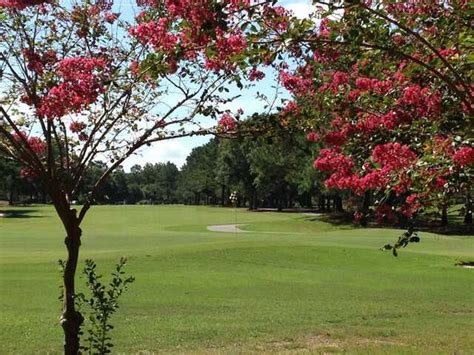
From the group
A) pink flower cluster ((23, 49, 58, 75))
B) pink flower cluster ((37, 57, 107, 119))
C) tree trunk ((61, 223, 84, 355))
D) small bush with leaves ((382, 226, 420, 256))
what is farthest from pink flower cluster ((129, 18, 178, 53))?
small bush with leaves ((382, 226, 420, 256))

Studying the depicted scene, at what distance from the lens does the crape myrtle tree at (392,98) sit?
3.59 metres

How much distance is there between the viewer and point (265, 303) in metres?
12.5

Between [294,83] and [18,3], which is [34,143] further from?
[294,83]

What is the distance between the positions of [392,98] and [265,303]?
8.13 m

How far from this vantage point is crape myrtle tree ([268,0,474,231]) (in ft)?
11.8

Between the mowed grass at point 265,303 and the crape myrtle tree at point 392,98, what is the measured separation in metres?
3.86

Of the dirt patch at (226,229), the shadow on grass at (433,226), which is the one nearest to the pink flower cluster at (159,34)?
the shadow on grass at (433,226)

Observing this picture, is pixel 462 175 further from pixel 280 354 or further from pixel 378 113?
pixel 280 354

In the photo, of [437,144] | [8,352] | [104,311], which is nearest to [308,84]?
[437,144]

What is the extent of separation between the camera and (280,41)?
341 cm

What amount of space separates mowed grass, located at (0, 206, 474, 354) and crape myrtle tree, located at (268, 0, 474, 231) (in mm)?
3865

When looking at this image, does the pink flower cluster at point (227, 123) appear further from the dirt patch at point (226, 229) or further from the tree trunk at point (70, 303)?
the dirt patch at point (226, 229)

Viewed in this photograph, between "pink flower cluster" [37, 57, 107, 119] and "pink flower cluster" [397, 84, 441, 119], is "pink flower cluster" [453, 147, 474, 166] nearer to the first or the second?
"pink flower cluster" [397, 84, 441, 119]

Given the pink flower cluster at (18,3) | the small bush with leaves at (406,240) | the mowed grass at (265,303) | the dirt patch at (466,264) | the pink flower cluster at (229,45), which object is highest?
the pink flower cluster at (18,3)
